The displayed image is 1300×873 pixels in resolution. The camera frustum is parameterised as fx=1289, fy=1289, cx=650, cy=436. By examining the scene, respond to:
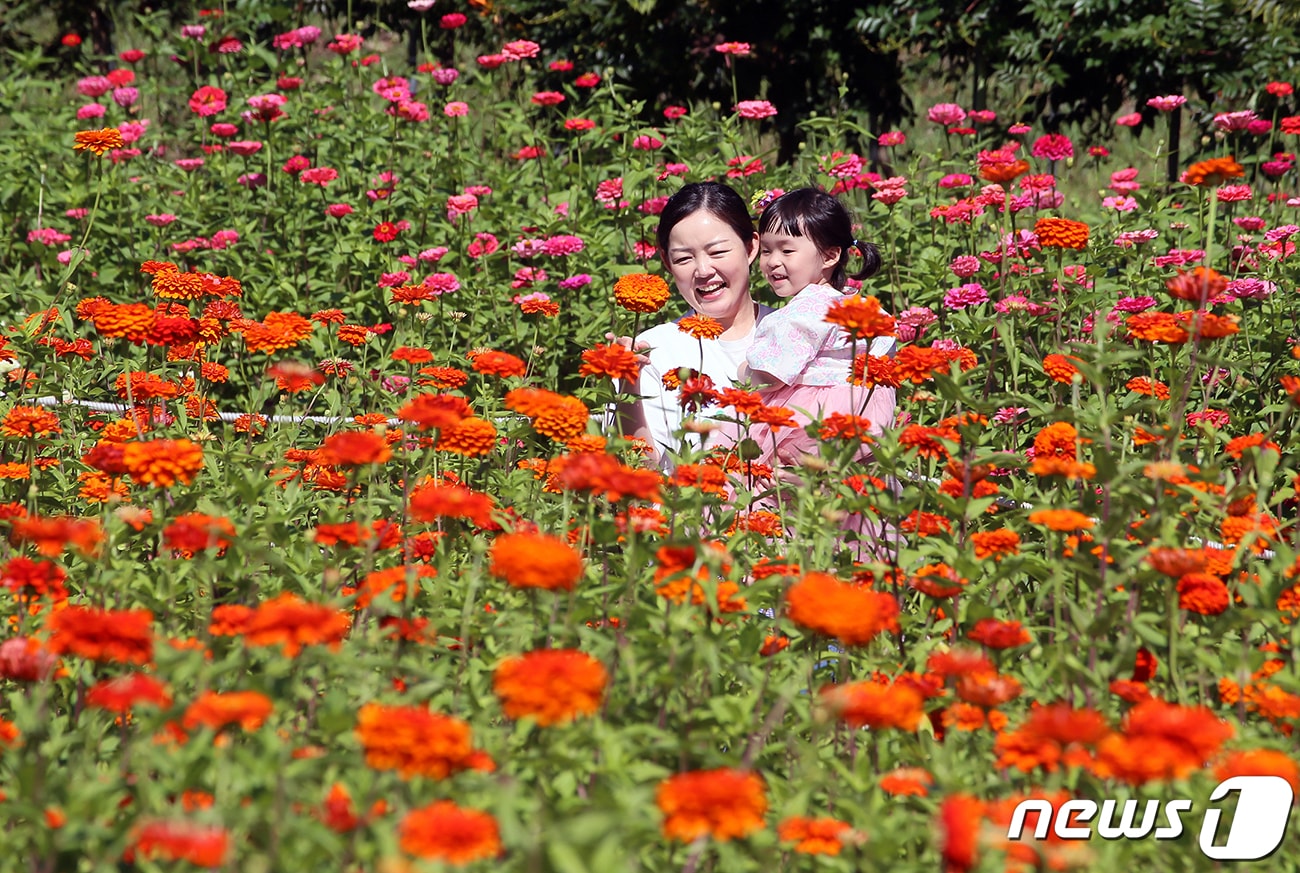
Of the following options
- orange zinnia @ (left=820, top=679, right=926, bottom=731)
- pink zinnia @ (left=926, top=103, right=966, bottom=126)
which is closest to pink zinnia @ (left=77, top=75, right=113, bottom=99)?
pink zinnia @ (left=926, top=103, right=966, bottom=126)

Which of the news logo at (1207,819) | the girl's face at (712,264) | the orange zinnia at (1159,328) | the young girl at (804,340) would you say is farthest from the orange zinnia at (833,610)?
the girl's face at (712,264)

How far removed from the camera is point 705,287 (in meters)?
3.42

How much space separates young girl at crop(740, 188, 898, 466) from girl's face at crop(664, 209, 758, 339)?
12 cm

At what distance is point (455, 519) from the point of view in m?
2.22

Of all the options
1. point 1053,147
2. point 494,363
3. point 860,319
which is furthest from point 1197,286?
point 1053,147

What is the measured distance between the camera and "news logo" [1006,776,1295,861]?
164 cm

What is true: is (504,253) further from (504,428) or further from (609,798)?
(609,798)

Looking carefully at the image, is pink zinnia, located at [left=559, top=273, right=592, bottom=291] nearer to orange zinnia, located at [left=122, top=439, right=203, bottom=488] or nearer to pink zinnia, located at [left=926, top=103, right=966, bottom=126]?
pink zinnia, located at [left=926, top=103, right=966, bottom=126]

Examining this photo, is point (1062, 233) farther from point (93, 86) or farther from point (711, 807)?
point (93, 86)

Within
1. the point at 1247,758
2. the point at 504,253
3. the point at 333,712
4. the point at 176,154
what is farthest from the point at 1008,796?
the point at 176,154

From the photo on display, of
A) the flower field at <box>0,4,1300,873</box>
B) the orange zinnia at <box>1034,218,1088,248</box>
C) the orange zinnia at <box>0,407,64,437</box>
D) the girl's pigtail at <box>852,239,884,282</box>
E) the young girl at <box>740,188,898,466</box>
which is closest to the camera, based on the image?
the flower field at <box>0,4,1300,873</box>

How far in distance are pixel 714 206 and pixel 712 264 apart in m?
0.16

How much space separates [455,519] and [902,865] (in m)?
0.98

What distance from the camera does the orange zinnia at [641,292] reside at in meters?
2.69
